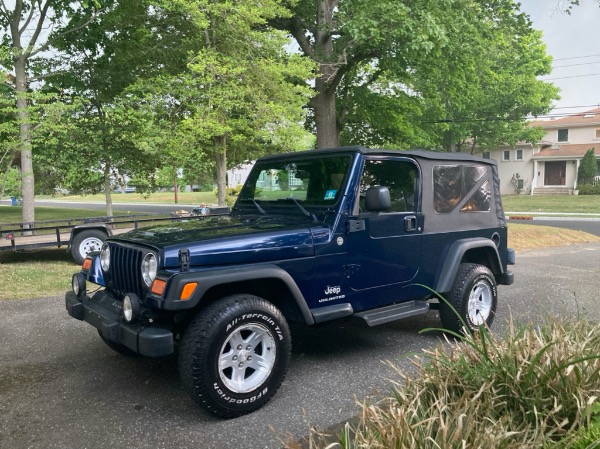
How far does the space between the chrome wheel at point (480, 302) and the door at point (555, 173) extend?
126ft

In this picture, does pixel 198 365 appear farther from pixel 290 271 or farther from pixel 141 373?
pixel 141 373

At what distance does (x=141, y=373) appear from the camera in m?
4.05

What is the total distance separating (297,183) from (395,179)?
2.98 feet

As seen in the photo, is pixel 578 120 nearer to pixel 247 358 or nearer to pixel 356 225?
pixel 356 225

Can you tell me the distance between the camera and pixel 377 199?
3.88 m

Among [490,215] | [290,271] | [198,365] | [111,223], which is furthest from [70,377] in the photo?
[111,223]

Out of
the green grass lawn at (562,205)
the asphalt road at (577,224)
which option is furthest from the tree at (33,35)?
the green grass lawn at (562,205)

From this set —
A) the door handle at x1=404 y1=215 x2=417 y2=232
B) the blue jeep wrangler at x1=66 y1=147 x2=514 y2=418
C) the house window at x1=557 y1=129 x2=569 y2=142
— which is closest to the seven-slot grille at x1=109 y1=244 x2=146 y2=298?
the blue jeep wrangler at x1=66 y1=147 x2=514 y2=418

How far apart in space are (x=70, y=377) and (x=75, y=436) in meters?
1.07

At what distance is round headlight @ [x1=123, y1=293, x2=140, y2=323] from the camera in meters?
3.20

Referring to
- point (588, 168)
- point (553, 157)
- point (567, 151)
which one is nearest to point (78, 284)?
point (588, 168)

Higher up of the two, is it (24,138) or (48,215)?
(24,138)

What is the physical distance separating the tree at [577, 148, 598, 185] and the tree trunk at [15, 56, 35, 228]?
35.8 metres

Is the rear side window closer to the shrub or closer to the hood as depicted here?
the hood
